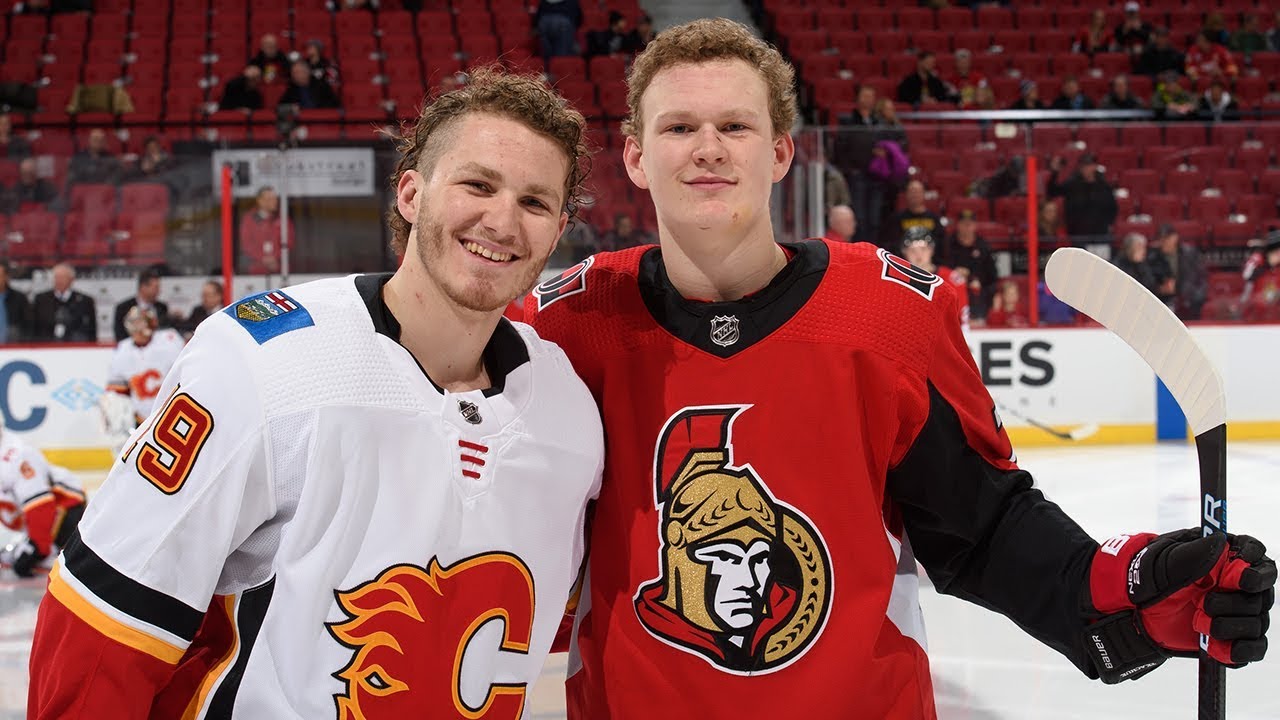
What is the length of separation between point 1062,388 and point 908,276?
6.59m

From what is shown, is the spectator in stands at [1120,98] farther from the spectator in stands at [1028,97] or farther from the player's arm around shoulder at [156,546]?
the player's arm around shoulder at [156,546]

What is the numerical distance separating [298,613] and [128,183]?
668 centimetres

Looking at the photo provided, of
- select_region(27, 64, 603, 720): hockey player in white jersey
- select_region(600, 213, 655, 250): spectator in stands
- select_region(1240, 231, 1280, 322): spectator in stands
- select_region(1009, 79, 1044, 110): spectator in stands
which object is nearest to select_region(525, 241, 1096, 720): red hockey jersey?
select_region(27, 64, 603, 720): hockey player in white jersey

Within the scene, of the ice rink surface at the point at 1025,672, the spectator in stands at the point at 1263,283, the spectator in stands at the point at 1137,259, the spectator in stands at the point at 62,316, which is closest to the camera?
the ice rink surface at the point at 1025,672

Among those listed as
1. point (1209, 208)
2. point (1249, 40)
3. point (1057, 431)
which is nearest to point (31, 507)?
point (1057, 431)

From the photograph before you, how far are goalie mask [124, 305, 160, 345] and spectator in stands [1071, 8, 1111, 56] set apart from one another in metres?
8.83

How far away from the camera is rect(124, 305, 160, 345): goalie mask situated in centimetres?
695

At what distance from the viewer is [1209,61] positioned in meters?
11.4

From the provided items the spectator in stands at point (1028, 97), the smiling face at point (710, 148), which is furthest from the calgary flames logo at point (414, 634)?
the spectator in stands at point (1028, 97)

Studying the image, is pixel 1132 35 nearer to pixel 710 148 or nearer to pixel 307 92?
pixel 307 92

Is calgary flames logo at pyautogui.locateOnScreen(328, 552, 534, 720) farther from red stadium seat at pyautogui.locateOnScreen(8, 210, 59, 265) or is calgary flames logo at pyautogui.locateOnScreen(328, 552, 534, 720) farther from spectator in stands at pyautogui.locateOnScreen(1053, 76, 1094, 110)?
spectator in stands at pyautogui.locateOnScreen(1053, 76, 1094, 110)

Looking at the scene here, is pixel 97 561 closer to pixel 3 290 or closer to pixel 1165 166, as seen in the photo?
pixel 3 290

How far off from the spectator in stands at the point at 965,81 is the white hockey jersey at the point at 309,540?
33.2 ft

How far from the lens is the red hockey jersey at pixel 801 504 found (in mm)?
1615
